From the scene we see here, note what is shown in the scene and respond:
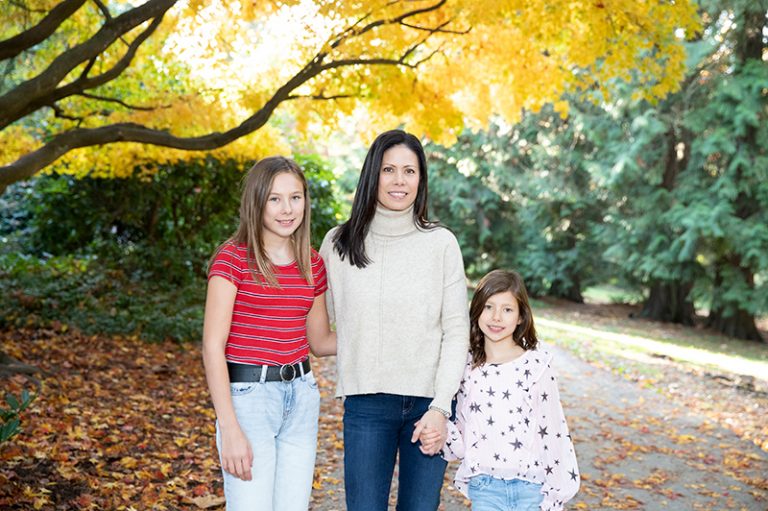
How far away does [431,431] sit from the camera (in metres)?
2.45

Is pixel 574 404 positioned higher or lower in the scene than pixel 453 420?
lower

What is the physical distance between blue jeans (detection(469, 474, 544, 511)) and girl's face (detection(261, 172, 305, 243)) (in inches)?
48.0

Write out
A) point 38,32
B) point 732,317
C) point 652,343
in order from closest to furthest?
point 38,32 → point 652,343 → point 732,317

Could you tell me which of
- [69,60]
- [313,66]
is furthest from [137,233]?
[69,60]

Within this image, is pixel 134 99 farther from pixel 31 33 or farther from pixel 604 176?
pixel 604 176

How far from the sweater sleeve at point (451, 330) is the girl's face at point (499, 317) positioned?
33cm

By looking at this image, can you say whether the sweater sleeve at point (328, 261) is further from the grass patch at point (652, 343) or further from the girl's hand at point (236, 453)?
the grass patch at point (652, 343)

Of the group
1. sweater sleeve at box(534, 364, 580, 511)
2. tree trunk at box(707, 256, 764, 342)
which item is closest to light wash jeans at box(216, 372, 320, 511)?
sweater sleeve at box(534, 364, 580, 511)

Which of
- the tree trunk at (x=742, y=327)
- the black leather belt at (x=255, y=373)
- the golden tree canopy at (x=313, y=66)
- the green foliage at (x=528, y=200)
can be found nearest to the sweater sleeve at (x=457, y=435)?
the black leather belt at (x=255, y=373)

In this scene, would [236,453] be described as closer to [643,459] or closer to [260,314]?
[260,314]

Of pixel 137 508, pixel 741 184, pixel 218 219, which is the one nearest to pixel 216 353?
pixel 137 508

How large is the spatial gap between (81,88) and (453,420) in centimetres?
477

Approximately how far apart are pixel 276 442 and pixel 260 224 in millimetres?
729

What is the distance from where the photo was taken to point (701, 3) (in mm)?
15320
